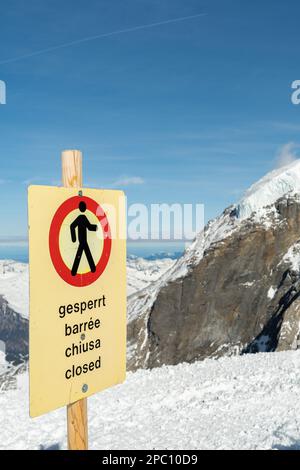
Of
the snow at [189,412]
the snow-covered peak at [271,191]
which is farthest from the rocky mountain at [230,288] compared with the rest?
the snow at [189,412]

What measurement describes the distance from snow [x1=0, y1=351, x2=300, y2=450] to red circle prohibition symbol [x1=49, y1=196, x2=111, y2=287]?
6.94 meters

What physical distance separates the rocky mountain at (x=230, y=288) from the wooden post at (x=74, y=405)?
304 ft

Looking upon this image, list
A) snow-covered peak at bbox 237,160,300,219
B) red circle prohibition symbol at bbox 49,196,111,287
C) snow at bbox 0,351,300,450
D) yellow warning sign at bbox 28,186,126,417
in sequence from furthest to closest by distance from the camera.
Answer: snow-covered peak at bbox 237,160,300,219, snow at bbox 0,351,300,450, red circle prohibition symbol at bbox 49,196,111,287, yellow warning sign at bbox 28,186,126,417

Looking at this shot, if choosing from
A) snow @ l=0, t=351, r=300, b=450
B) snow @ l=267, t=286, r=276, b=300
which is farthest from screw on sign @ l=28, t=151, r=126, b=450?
snow @ l=267, t=286, r=276, b=300

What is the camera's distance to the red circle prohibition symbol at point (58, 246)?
3662 millimetres

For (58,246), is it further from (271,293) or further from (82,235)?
(271,293)

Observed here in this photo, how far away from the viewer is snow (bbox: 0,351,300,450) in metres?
10.2

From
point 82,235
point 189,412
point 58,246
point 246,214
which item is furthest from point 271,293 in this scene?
point 58,246

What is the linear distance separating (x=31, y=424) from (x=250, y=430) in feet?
19.3

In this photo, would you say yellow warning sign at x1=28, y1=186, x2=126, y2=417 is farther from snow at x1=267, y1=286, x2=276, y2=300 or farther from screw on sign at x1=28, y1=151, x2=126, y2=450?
snow at x1=267, y1=286, x2=276, y2=300

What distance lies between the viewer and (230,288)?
365 feet

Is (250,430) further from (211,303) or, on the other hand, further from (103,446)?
(211,303)

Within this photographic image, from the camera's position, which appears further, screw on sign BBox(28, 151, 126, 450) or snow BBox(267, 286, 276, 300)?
snow BBox(267, 286, 276, 300)

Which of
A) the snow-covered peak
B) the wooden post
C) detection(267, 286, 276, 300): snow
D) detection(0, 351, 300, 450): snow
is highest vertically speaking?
the snow-covered peak
